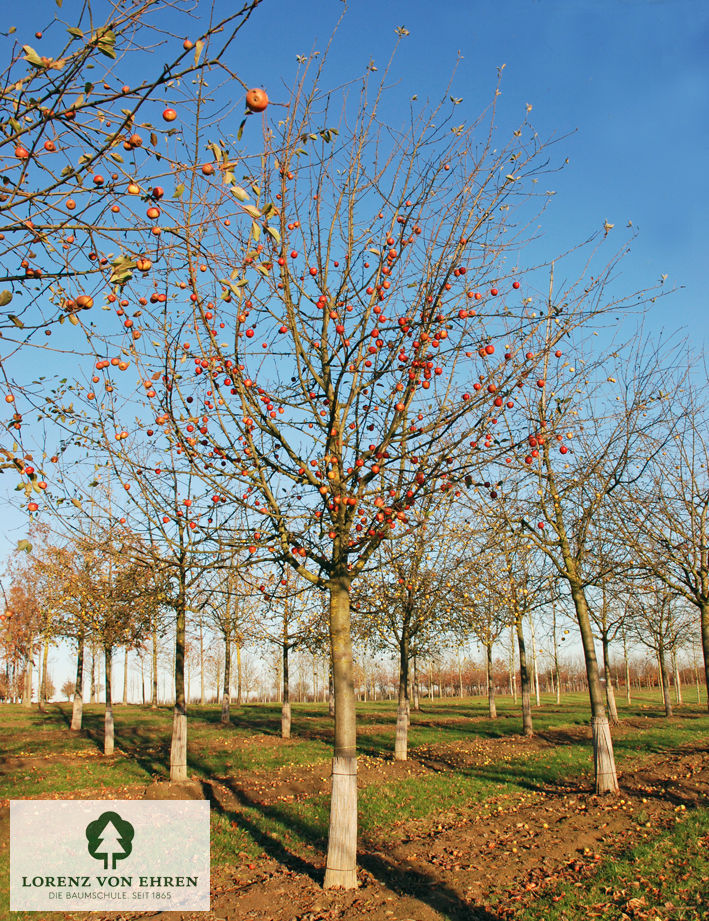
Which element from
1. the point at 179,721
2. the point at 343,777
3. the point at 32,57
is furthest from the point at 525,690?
the point at 32,57

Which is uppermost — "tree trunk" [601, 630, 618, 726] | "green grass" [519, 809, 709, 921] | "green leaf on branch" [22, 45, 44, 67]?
"green leaf on branch" [22, 45, 44, 67]

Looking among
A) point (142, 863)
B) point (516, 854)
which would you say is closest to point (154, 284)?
point (142, 863)

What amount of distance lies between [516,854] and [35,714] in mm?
27634

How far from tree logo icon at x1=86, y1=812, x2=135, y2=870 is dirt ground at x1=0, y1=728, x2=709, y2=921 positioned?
5.11 ft

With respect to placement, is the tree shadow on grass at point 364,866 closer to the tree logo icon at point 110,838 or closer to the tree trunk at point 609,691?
Result: the tree logo icon at point 110,838

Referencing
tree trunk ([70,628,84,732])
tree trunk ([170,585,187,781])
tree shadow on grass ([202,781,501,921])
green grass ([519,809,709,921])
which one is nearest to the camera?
green grass ([519,809,709,921])

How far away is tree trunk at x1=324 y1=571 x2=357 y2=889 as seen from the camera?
6.07 meters

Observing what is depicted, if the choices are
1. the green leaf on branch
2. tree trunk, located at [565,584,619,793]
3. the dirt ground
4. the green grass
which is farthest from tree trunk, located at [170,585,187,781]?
the green leaf on branch

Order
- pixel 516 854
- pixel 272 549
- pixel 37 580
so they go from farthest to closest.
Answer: pixel 37 580
pixel 516 854
pixel 272 549

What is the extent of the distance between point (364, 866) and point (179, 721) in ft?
21.7

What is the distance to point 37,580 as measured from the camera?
92.1 feet

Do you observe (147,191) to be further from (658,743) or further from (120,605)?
(658,743)

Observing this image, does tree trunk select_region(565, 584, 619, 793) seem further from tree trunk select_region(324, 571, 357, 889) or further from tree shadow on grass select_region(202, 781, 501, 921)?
tree trunk select_region(324, 571, 357, 889)

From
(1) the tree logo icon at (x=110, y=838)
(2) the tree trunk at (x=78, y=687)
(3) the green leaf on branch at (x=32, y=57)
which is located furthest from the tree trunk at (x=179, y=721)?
(3) the green leaf on branch at (x=32, y=57)
